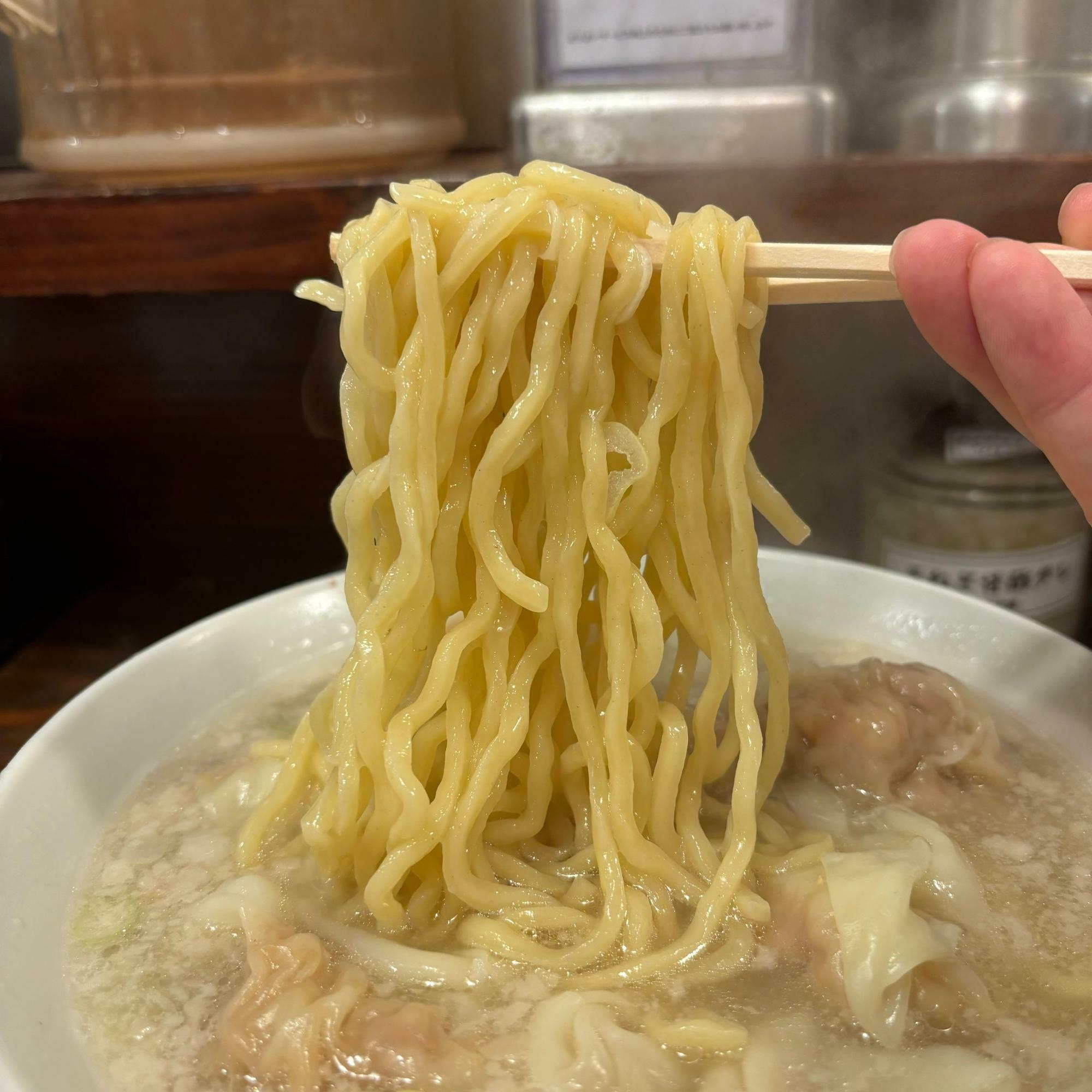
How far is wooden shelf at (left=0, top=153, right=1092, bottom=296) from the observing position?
1775mm

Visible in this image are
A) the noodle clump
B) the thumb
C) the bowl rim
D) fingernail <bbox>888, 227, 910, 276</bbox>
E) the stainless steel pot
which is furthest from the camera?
the stainless steel pot

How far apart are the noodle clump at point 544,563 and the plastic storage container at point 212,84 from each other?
78 centimetres

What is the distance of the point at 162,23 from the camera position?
1714 millimetres

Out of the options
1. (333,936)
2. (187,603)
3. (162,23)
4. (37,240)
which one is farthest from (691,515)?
(187,603)

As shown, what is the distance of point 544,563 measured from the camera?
4.15 feet

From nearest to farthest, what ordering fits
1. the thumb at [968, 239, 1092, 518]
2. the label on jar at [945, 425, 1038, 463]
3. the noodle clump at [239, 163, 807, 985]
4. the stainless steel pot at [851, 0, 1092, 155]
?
1. the thumb at [968, 239, 1092, 518]
2. the noodle clump at [239, 163, 807, 985]
3. the stainless steel pot at [851, 0, 1092, 155]
4. the label on jar at [945, 425, 1038, 463]

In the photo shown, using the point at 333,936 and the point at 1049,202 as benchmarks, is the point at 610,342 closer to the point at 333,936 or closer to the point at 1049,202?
the point at 333,936

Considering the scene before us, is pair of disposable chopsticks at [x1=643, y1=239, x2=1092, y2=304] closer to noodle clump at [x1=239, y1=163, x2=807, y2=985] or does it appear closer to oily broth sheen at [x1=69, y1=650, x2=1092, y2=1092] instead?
noodle clump at [x1=239, y1=163, x2=807, y2=985]

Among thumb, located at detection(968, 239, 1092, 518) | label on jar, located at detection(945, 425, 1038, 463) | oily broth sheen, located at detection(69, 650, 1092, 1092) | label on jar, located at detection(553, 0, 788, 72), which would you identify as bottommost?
oily broth sheen, located at detection(69, 650, 1092, 1092)

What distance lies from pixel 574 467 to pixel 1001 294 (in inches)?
21.7

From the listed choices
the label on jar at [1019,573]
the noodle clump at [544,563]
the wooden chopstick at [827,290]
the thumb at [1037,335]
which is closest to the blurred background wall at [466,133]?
the label on jar at [1019,573]

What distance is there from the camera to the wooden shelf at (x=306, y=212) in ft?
5.82

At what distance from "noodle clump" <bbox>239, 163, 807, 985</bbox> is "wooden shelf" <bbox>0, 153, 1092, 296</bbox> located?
2.18 feet

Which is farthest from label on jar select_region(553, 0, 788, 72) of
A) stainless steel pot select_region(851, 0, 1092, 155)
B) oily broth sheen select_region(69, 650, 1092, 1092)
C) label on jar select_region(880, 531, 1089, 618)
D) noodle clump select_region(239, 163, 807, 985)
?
oily broth sheen select_region(69, 650, 1092, 1092)
